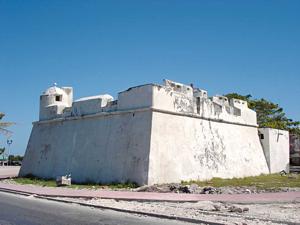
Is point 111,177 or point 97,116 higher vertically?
point 97,116

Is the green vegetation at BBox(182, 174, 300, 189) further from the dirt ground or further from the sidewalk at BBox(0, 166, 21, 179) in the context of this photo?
the sidewalk at BBox(0, 166, 21, 179)

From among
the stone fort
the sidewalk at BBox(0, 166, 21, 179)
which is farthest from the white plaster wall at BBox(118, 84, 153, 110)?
the sidewalk at BBox(0, 166, 21, 179)

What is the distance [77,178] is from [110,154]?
9.62 feet

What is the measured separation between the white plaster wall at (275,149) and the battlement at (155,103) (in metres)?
2.00

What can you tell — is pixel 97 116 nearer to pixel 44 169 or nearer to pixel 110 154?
pixel 110 154

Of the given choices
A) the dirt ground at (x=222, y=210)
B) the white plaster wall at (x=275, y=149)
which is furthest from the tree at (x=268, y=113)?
the dirt ground at (x=222, y=210)

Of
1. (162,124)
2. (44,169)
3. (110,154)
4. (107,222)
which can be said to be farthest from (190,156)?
(107,222)

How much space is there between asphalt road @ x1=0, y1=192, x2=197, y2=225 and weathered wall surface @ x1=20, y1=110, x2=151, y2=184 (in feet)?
22.0

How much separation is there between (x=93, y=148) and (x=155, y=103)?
495 cm

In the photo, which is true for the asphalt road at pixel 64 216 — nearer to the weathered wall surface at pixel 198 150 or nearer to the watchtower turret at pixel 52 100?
the weathered wall surface at pixel 198 150

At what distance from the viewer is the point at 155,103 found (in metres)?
19.2

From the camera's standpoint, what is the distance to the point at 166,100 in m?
20.0

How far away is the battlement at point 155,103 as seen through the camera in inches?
773

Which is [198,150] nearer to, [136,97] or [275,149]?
[136,97]
